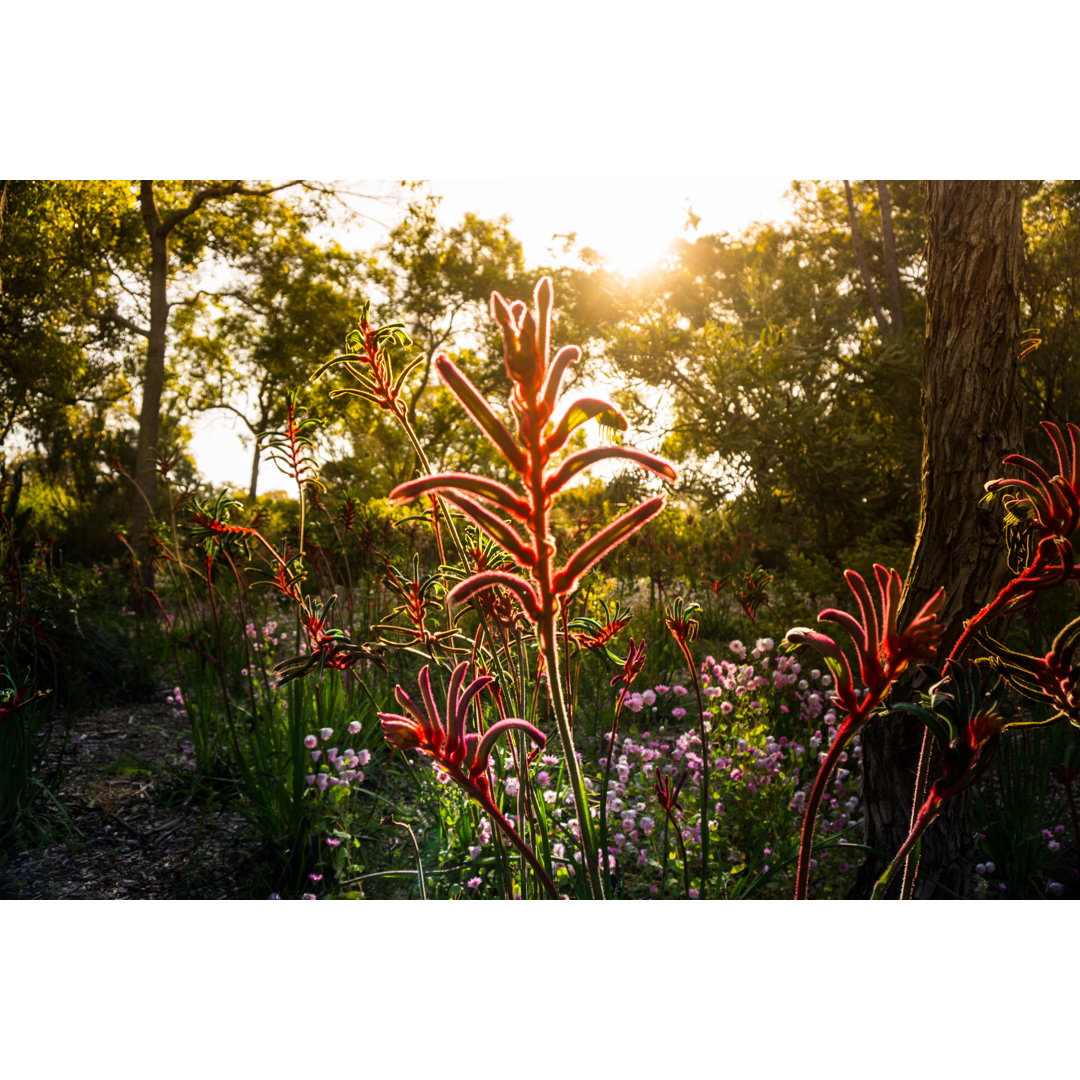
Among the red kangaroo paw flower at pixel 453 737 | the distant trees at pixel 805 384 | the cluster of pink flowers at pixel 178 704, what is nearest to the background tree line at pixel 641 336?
the distant trees at pixel 805 384

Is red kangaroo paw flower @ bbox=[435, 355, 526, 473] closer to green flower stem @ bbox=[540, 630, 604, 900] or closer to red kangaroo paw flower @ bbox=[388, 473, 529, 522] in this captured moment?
red kangaroo paw flower @ bbox=[388, 473, 529, 522]

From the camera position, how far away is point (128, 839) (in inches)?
72.4

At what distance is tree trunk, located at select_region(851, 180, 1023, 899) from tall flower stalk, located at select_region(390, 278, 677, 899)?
1106 mm

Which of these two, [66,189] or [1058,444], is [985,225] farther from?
[66,189]

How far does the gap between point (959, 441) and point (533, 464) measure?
47.8 inches

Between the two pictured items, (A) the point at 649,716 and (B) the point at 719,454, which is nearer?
(A) the point at 649,716

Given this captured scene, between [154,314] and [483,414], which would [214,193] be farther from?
[483,414]

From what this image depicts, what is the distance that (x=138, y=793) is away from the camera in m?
2.10

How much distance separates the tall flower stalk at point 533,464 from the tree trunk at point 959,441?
1.11 m

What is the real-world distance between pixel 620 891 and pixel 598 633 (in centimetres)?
74

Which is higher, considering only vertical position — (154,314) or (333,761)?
(154,314)

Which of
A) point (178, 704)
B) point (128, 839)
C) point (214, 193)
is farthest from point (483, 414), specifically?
point (214, 193)
